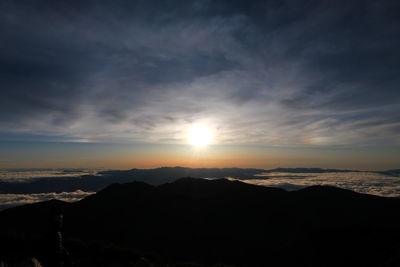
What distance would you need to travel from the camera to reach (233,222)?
109062 millimetres

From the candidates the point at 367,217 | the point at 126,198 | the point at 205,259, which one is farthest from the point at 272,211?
the point at 126,198

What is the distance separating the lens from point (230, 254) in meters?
84.4

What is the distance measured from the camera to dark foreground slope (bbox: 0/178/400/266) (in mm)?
69125

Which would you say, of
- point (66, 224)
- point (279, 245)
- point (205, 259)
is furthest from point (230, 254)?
point (66, 224)

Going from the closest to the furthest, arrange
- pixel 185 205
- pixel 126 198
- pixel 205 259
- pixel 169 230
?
1. pixel 205 259
2. pixel 169 230
3. pixel 185 205
4. pixel 126 198

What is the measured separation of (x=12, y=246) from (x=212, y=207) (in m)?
106

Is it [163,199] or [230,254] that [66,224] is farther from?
[230,254]

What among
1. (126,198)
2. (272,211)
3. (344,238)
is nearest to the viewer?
(344,238)

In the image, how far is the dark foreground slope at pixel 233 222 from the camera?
6912cm

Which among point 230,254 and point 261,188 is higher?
point 261,188

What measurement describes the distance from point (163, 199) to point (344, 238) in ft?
271

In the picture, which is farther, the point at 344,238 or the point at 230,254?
the point at 230,254

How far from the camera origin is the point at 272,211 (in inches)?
4545

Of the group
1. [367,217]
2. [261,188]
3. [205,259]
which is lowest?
→ [205,259]
